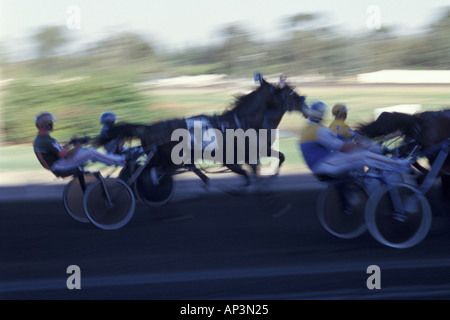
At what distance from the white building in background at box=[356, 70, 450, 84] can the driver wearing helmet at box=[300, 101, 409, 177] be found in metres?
9.02

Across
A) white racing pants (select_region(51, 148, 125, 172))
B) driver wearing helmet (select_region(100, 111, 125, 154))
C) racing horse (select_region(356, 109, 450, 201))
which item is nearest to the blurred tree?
driver wearing helmet (select_region(100, 111, 125, 154))

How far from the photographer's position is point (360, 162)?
5.86 m

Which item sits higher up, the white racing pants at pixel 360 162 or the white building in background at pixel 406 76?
the white building in background at pixel 406 76

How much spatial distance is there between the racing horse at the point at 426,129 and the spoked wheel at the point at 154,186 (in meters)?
2.60

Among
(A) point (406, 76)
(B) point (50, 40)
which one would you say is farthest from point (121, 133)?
(A) point (406, 76)

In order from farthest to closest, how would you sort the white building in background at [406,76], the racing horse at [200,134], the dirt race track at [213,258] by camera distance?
the white building in background at [406,76], the racing horse at [200,134], the dirt race track at [213,258]

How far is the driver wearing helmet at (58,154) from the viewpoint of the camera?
677 centimetres

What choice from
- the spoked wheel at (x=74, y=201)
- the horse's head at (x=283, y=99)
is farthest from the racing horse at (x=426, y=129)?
the spoked wheel at (x=74, y=201)

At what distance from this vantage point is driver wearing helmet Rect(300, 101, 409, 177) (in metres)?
5.84

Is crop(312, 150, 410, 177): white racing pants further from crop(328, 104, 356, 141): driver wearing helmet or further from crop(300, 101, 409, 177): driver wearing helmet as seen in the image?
crop(328, 104, 356, 141): driver wearing helmet

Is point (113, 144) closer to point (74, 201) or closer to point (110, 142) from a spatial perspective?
point (110, 142)

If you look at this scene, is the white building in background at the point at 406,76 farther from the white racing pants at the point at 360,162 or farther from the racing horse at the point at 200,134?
the white racing pants at the point at 360,162

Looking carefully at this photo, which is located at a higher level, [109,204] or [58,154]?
[58,154]

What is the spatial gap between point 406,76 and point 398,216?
999 centimetres
